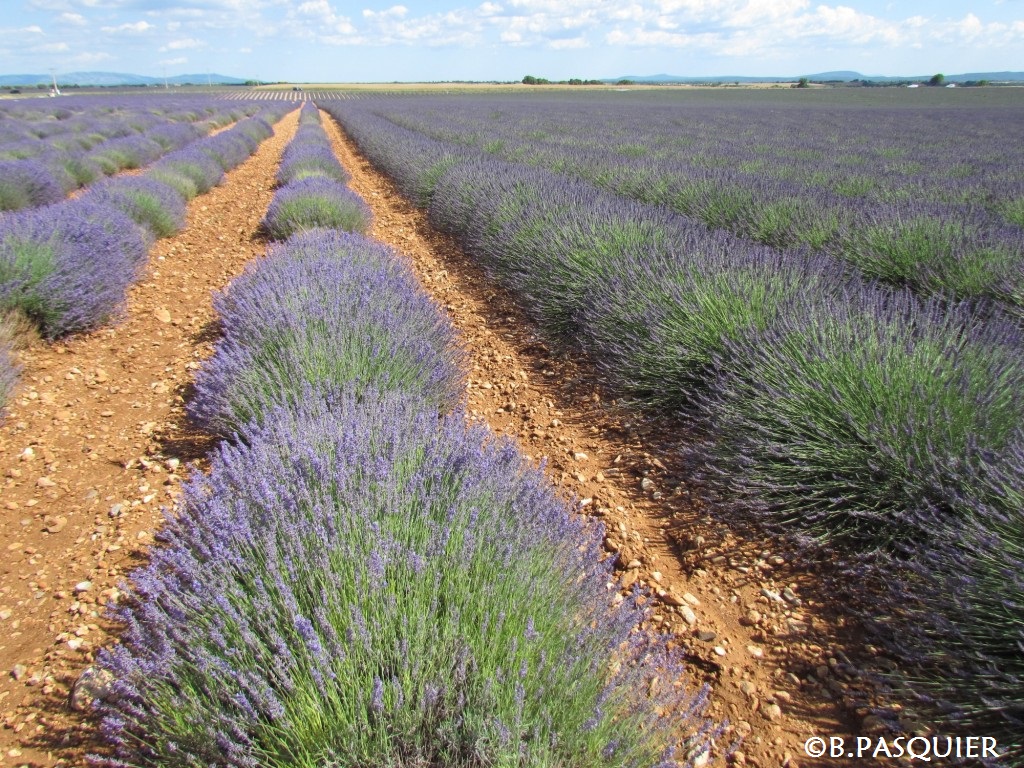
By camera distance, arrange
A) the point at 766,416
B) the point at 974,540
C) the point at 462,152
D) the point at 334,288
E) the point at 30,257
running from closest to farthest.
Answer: the point at 974,540, the point at 766,416, the point at 334,288, the point at 30,257, the point at 462,152

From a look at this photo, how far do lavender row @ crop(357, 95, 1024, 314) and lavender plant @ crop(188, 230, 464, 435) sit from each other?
310 cm

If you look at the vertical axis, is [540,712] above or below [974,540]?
above

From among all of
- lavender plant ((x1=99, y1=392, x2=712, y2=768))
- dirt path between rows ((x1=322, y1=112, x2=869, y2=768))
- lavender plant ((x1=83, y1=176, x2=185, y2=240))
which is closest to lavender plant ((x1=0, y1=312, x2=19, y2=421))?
lavender plant ((x1=99, y1=392, x2=712, y2=768))

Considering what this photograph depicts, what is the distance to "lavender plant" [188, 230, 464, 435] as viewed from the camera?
3053mm

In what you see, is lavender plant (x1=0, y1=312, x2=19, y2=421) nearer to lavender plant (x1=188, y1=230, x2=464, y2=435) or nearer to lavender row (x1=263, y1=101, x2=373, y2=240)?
lavender plant (x1=188, y1=230, x2=464, y2=435)

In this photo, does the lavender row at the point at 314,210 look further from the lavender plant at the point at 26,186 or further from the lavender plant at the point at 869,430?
the lavender plant at the point at 869,430

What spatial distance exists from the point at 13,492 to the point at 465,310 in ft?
11.9

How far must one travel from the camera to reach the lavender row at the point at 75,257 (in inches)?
181

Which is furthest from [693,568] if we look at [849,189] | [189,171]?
[189,171]

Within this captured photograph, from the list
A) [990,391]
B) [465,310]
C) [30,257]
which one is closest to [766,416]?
[990,391]

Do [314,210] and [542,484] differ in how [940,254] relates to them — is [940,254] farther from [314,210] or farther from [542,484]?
[314,210]

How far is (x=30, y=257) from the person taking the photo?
4.68m

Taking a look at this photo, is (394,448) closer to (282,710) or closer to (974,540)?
(282,710)

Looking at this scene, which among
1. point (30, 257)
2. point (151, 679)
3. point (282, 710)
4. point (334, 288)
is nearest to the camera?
point (282, 710)
